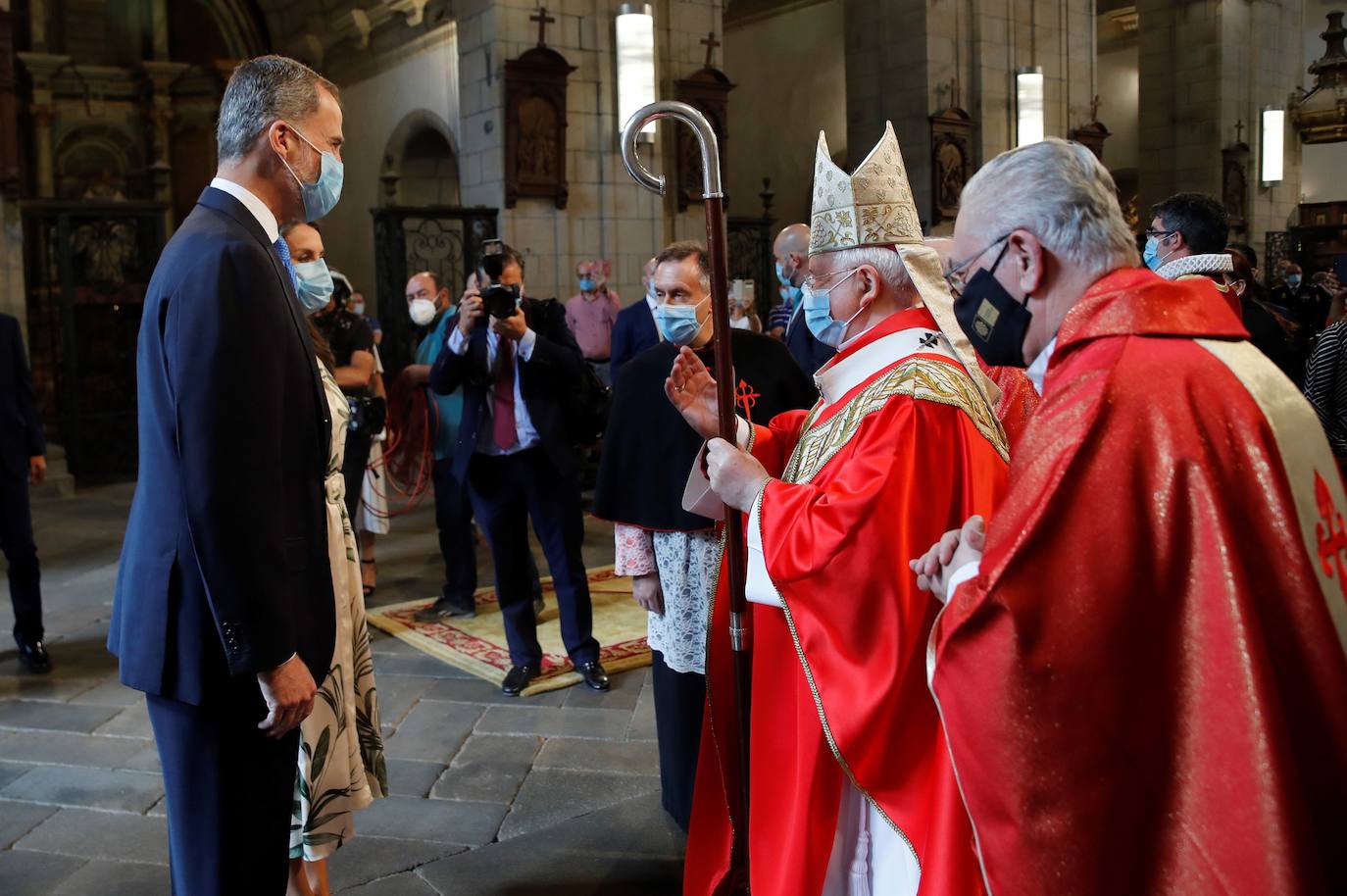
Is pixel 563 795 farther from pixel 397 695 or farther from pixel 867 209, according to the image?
pixel 867 209

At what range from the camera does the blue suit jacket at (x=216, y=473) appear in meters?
1.74

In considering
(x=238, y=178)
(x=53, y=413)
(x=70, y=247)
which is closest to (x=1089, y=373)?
(x=238, y=178)

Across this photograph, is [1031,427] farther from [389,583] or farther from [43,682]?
[389,583]

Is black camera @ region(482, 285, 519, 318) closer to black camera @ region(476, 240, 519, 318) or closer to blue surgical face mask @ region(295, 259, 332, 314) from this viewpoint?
black camera @ region(476, 240, 519, 318)

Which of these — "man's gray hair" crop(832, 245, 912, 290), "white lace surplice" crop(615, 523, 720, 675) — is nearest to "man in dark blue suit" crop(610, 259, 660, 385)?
"white lace surplice" crop(615, 523, 720, 675)

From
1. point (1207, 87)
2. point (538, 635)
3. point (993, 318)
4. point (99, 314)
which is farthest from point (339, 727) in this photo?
point (1207, 87)

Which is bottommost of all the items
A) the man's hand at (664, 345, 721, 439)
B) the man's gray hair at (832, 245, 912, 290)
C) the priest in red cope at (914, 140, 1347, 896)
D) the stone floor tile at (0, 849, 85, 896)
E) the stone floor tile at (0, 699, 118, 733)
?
the stone floor tile at (0, 849, 85, 896)

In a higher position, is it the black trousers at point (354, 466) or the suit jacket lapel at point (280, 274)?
the suit jacket lapel at point (280, 274)

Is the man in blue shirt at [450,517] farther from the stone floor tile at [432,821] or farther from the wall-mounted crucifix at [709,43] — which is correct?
the wall-mounted crucifix at [709,43]

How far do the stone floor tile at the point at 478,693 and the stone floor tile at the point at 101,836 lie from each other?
4.00ft

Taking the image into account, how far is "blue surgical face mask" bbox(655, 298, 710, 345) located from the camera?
3.11 metres

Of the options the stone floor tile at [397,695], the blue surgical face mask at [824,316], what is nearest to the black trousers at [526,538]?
the stone floor tile at [397,695]

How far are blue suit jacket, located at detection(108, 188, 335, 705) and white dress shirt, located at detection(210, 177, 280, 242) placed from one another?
0.02 metres

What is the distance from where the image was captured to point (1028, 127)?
1174 centimetres
